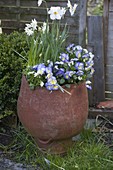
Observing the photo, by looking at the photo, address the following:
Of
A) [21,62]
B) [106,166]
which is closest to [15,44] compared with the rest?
[21,62]

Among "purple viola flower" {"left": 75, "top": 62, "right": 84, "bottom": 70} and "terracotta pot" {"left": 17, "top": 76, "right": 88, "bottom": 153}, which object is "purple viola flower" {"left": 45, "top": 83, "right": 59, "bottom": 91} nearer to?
"terracotta pot" {"left": 17, "top": 76, "right": 88, "bottom": 153}

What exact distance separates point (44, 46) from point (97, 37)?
3.55 ft

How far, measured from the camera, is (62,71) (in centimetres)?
296

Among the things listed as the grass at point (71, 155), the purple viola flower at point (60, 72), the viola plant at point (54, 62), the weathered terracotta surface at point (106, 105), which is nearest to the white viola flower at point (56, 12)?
the viola plant at point (54, 62)

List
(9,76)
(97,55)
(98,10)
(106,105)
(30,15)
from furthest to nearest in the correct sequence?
(98,10)
(30,15)
(106,105)
(97,55)
(9,76)

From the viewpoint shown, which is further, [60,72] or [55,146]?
[55,146]

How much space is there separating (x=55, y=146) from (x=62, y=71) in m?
0.68

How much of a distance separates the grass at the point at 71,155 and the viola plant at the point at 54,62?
615mm

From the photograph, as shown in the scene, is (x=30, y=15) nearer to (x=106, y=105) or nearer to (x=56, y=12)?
(x=106, y=105)

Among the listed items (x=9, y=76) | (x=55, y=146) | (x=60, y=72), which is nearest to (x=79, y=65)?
(x=60, y=72)

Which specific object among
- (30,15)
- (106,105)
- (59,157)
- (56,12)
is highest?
(30,15)

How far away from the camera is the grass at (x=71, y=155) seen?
119 inches

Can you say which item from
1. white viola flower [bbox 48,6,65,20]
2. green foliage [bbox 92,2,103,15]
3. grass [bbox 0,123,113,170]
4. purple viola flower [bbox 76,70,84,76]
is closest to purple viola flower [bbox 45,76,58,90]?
purple viola flower [bbox 76,70,84,76]

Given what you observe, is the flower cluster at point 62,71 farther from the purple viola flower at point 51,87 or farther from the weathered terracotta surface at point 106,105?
the weathered terracotta surface at point 106,105
